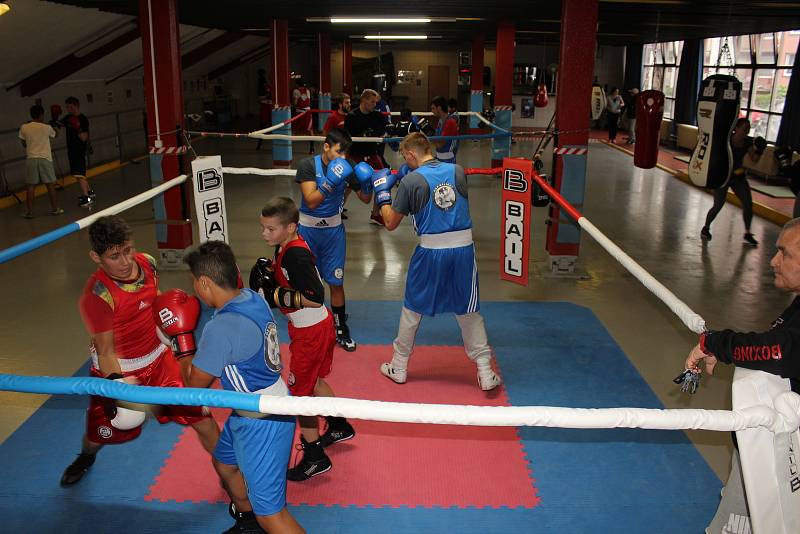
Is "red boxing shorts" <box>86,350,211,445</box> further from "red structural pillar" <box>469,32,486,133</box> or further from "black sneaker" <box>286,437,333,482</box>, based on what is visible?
"red structural pillar" <box>469,32,486,133</box>

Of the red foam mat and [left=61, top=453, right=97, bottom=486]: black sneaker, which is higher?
[left=61, top=453, right=97, bottom=486]: black sneaker

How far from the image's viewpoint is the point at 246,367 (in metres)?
2.62

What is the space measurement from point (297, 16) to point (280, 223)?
434 inches

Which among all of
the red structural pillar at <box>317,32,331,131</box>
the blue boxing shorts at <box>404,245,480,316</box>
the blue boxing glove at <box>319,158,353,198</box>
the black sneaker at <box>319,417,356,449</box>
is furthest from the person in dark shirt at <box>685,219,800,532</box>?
the red structural pillar at <box>317,32,331,131</box>

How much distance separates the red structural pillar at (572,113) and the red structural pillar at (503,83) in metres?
6.68

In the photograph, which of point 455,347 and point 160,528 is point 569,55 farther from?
point 160,528

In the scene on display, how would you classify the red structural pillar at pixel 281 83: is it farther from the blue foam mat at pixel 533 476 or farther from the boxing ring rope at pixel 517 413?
the boxing ring rope at pixel 517 413

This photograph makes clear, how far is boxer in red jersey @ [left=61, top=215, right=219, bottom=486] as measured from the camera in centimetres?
306

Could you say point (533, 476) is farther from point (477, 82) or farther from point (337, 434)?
point (477, 82)

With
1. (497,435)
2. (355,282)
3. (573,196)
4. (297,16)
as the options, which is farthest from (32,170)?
(497,435)

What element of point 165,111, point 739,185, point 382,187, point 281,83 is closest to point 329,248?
point 382,187

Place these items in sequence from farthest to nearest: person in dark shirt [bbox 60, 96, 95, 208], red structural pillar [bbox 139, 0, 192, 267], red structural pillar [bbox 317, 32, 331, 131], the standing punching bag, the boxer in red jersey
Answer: red structural pillar [bbox 317, 32, 331, 131]
person in dark shirt [bbox 60, 96, 95, 208]
the standing punching bag
red structural pillar [bbox 139, 0, 192, 267]
the boxer in red jersey

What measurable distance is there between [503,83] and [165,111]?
28.0ft

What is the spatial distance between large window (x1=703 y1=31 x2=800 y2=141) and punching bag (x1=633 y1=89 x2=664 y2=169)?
22.1 feet
